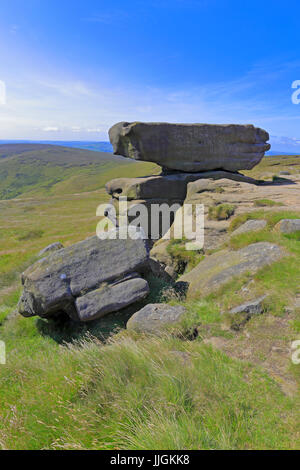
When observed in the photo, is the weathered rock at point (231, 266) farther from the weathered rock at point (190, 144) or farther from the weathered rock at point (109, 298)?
the weathered rock at point (190, 144)

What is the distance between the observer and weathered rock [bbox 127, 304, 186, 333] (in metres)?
7.56

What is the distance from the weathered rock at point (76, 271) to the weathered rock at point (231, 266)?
2.50 metres

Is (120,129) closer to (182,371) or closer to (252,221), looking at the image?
(252,221)

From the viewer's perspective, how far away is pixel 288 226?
11.5 meters

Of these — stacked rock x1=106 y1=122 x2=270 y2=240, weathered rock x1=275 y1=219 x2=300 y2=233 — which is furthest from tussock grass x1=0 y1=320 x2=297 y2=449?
stacked rock x1=106 y1=122 x2=270 y2=240

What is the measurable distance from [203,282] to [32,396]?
6.72 m

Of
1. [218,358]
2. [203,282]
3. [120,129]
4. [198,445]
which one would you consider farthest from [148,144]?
[198,445]

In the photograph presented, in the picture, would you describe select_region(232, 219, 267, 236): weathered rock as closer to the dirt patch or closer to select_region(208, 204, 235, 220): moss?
select_region(208, 204, 235, 220): moss

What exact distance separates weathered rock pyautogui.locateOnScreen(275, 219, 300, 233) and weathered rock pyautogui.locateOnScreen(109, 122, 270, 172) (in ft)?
56.8

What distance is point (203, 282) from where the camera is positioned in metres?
9.77

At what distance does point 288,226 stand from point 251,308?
6135 mm

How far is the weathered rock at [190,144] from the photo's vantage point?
25.7 m

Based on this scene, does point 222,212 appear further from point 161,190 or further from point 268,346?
point 268,346

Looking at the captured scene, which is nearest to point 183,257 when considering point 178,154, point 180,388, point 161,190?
point 180,388
